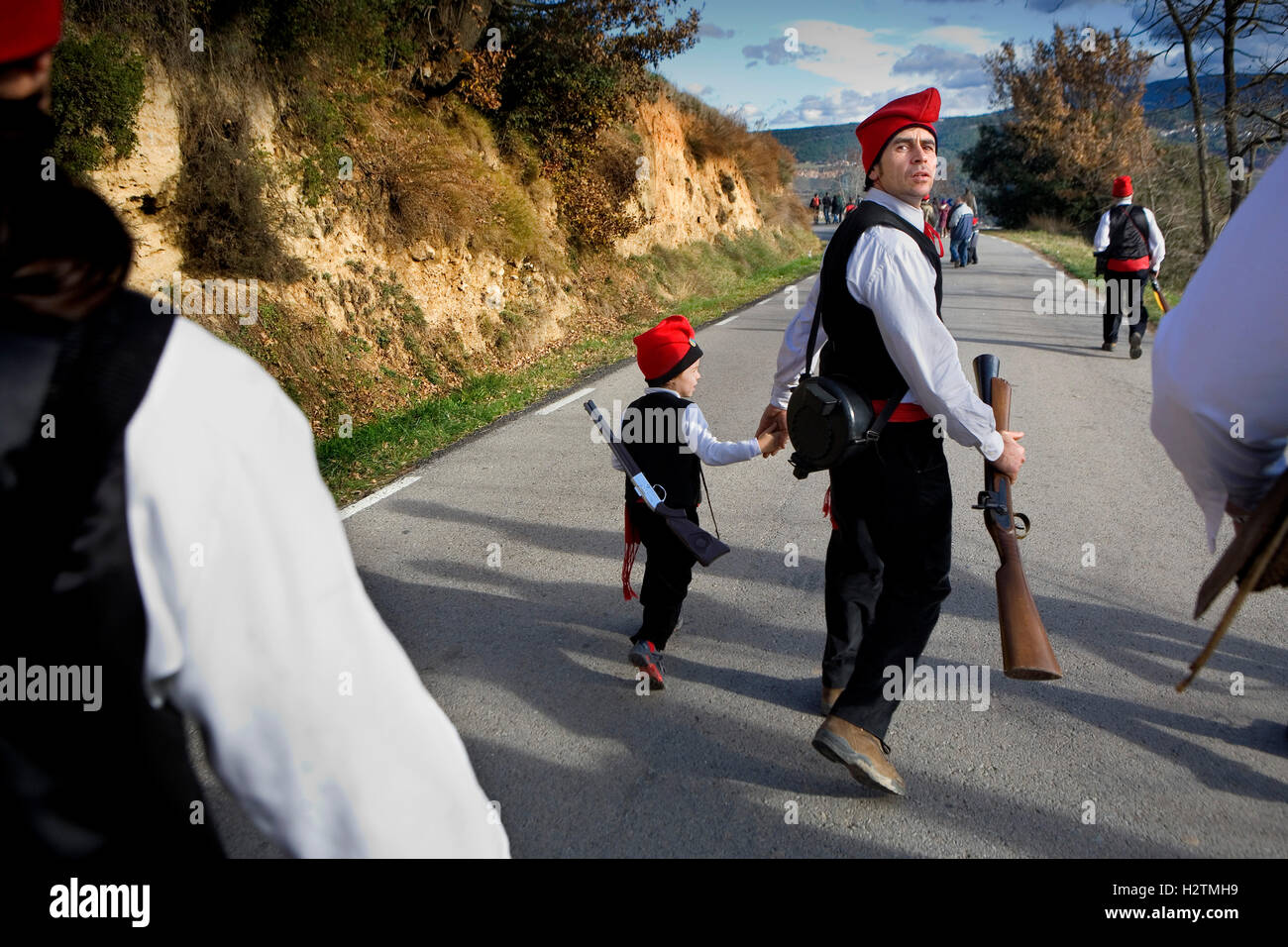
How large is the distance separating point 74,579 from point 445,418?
8.56m

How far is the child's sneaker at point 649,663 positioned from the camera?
3.96 metres

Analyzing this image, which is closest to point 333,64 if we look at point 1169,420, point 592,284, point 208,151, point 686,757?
point 208,151

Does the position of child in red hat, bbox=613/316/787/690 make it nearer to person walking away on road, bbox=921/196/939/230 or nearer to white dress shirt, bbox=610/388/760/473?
white dress shirt, bbox=610/388/760/473

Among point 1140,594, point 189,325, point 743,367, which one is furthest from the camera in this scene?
point 743,367

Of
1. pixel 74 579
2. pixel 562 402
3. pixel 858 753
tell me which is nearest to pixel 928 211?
pixel 562 402

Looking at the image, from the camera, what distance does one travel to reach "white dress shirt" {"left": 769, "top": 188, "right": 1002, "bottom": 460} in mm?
2834

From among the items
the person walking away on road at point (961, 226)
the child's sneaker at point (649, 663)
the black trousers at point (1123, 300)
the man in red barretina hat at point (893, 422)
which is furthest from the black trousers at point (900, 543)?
the person walking away on road at point (961, 226)

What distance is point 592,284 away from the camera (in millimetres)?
16953

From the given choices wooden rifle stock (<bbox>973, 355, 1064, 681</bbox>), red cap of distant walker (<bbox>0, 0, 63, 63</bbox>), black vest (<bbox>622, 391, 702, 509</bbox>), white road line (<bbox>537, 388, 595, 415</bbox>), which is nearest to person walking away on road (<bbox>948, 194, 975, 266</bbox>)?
white road line (<bbox>537, 388, 595, 415</bbox>)

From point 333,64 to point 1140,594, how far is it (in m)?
11.1

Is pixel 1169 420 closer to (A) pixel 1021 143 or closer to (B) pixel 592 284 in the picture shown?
(B) pixel 592 284

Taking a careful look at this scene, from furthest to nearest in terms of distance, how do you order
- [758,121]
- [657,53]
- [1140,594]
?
1. [758,121]
2. [657,53]
3. [1140,594]

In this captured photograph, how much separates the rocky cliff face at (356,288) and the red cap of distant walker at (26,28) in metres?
7.64

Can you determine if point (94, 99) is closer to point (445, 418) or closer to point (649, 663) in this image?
point (445, 418)
